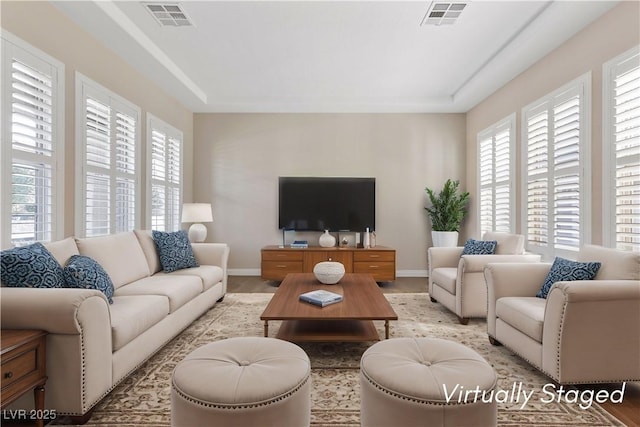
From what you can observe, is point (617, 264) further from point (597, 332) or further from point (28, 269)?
point (28, 269)

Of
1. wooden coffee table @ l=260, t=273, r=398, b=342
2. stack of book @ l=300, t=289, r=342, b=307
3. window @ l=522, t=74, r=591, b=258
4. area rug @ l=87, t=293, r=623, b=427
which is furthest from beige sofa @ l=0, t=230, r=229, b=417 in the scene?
window @ l=522, t=74, r=591, b=258

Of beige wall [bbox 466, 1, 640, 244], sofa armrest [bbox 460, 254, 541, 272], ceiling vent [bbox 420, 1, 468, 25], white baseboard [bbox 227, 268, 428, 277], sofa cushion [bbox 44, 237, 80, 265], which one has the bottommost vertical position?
white baseboard [bbox 227, 268, 428, 277]

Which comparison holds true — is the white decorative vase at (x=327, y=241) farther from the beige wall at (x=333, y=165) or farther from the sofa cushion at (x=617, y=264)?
the sofa cushion at (x=617, y=264)

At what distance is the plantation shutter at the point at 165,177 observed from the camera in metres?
4.38

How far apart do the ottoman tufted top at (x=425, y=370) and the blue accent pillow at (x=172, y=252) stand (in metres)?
2.60

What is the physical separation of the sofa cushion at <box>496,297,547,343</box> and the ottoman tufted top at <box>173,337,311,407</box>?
1.56 m

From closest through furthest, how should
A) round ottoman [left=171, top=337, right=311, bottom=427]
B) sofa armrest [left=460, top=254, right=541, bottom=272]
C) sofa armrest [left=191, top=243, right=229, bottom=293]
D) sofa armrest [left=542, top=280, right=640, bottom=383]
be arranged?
1. round ottoman [left=171, top=337, right=311, bottom=427]
2. sofa armrest [left=542, top=280, right=640, bottom=383]
3. sofa armrest [left=460, top=254, right=541, bottom=272]
4. sofa armrest [left=191, top=243, right=229, bottom=293]

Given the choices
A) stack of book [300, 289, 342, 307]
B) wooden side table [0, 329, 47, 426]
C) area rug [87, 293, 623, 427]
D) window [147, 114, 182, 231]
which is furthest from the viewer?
window [147, 114, 182, 231]

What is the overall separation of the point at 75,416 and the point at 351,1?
3.41m

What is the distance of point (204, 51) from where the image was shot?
3744mm

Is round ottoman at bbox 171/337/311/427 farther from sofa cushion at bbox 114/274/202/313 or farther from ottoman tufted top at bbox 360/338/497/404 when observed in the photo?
sofa cushion at bbox 114/274/202/313

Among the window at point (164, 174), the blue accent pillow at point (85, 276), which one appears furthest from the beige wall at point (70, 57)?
the blue accent pillow at point (85, 276)

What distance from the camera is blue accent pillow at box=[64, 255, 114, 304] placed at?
2.07 meters

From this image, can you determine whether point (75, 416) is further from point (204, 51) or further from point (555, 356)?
point (204, 51)
